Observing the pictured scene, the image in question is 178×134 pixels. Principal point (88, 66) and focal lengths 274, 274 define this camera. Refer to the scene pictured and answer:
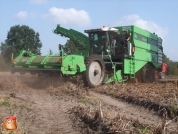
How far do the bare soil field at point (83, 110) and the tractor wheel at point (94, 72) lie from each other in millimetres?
360

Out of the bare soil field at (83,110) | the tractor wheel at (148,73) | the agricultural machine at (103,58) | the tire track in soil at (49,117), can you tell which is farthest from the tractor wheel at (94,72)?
the tractor wheel at (148,73)

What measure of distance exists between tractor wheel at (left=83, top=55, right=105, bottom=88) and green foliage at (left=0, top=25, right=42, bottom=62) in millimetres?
25185

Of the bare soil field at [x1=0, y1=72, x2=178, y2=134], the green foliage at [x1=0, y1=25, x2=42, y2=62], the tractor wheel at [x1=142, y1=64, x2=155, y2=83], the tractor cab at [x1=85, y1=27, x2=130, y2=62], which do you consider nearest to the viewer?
the bare soil field at [x1=0, y1=72, x2=178, y2=134]

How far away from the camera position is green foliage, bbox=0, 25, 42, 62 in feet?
115

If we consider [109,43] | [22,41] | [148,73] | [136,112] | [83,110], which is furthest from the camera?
[22,41]

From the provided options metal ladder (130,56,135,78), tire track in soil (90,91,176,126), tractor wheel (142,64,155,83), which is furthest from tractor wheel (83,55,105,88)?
tractor wheel (142,64,155,83)

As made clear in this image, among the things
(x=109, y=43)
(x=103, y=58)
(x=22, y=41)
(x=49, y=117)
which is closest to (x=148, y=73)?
(x=109, y=43)

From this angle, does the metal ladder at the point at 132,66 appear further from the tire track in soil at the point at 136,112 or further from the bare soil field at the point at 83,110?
the tire track in soil at the point at 136,112

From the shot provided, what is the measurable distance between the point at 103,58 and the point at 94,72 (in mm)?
1650

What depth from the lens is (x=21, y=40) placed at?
119 feet

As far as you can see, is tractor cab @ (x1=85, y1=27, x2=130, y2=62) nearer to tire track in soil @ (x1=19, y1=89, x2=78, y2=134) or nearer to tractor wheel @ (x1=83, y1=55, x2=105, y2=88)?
tractor wheel @ (x1=83, y1=55, x2=105, y2=88)

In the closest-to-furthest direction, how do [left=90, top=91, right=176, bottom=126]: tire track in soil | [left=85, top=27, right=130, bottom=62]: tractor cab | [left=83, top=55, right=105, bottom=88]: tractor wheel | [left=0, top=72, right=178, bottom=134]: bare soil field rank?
[left=0, top=72, right=178, bottom=134]: bare soil field → [left=90, top=91, right=176, bottom=126]: tire track in soil → [left=83, top=55, right=105, bottom=88]: tractor wheel → [left=85, top=27, right=130, bottom=62]: tractor cab

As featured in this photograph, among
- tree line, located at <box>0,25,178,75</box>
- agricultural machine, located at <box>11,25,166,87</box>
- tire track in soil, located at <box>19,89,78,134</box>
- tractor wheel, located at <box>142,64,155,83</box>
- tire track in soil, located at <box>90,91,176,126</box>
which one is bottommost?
tire track in soil, located at <box>90,91,176,126</box>

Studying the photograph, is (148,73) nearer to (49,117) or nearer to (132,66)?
(132,66)
